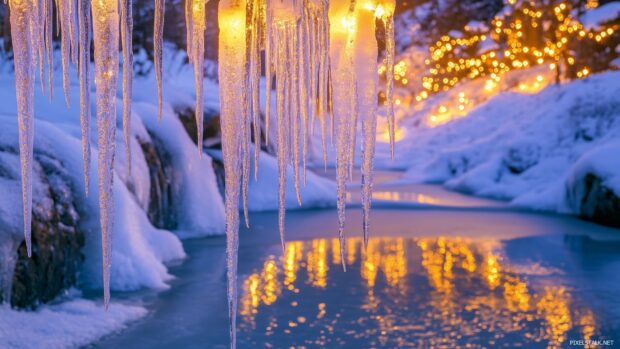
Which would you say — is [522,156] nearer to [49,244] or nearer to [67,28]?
[49,244]

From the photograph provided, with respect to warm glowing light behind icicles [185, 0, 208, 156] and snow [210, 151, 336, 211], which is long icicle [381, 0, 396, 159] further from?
snow [210, 151, 336, 211]

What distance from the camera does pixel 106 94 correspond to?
286 centimetres

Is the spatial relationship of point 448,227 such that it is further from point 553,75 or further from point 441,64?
point 441,64

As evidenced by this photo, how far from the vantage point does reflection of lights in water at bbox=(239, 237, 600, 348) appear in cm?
460

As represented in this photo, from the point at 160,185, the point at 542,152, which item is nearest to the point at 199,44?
the point at 160,185

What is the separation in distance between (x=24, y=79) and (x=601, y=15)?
24778 mm

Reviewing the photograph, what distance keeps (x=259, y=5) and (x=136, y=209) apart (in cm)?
378

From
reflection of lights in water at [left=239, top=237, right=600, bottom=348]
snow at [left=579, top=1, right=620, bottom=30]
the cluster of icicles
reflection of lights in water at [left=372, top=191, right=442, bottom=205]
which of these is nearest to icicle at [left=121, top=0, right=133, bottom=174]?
the cluster of icicles

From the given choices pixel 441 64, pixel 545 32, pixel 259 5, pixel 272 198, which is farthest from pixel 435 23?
pixel 259 5

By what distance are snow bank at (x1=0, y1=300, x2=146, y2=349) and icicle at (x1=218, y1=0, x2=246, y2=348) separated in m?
1.31

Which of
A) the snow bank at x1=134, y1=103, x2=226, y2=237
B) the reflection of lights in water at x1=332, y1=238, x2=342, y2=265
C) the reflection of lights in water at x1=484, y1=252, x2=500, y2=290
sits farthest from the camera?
the snow bank at x1=134, y1=103, x2=226, y2=237

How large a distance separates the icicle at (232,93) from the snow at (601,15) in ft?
79.1

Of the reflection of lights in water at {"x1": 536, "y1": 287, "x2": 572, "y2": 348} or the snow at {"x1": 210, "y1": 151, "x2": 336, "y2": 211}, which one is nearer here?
the reflection of lights in water at {"x1": 536, "y1": 287, "x2": 572, "y2": 348}

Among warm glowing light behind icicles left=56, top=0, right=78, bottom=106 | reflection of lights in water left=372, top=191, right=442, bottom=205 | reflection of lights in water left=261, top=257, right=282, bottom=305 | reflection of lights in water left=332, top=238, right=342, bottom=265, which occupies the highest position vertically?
warm glowing light behind icicles left=56, top=0, right=78, bottom=106
